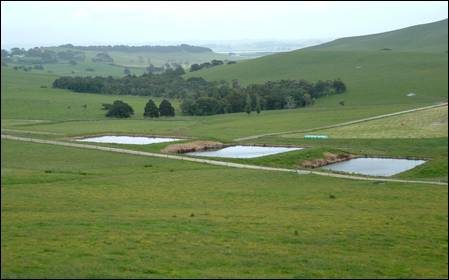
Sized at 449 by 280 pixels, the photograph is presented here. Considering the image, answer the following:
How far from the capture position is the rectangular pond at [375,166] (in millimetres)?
50250

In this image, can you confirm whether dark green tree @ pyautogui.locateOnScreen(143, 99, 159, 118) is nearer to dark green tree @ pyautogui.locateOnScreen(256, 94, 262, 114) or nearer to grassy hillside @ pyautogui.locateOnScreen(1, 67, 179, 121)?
grassy hillside @ pyautogui.locateOnScreen(1, 67, 179, 121)

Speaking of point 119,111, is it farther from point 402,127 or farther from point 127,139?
point 402,127

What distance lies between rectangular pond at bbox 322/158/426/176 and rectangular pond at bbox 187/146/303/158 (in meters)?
7.99

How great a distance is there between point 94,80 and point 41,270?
138 metres

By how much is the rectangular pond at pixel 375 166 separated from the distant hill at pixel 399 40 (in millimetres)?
96674

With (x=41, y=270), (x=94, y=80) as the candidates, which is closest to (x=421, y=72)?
(x=94, y=80)

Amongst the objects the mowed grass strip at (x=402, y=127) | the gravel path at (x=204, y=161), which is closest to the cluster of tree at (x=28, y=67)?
the gravel path at (x=204, y=161)

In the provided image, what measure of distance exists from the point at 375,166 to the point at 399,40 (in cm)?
12308

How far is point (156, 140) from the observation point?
2844 inches

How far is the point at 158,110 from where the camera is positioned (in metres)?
112

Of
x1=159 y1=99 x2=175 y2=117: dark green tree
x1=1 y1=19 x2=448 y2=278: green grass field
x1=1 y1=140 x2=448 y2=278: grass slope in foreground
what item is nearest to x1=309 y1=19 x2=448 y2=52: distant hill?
x1=159 y1=99 x2=175 y2=117: dark green tree

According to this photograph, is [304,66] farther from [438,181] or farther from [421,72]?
[438,181]

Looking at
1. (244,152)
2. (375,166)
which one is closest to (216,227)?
(375,166)

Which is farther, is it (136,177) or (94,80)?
(94,80)
